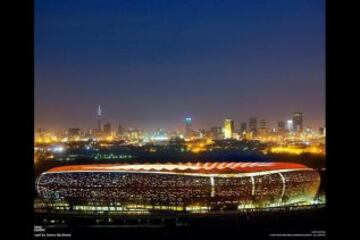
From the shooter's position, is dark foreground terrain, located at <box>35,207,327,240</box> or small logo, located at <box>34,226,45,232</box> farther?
dark foreground terrain, located at <box>35,207,327,240</box>

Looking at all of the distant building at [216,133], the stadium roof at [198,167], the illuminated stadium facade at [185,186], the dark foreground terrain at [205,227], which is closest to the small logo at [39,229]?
the dark foreground terrain at [205,227]

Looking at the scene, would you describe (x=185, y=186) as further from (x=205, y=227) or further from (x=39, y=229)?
(x=39, y=229)

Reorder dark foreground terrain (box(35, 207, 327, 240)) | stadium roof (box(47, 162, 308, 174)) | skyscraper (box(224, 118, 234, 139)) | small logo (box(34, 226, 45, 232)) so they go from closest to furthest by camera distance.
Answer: small logo (box(34, 226, 45, 232)) → dark foreground terrain (box(35, 207, 327, 240)) → skyscraper (box(224, 118, 234, 139)) → stadium roof (box(47, 162, 308, 174))

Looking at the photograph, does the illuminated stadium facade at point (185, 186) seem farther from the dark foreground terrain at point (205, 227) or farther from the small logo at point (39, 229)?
the small logo at point (39, 229)

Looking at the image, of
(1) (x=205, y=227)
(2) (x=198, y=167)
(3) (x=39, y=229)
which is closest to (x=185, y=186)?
(2) (x=198, y=167)

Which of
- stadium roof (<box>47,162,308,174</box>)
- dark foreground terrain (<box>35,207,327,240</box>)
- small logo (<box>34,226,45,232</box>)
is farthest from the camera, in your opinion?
stadium roof (<box>47,162,308,174</box>)

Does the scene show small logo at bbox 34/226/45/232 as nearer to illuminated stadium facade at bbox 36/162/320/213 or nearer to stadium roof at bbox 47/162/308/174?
illuminated stadium facade at bbox 36/162/320/213

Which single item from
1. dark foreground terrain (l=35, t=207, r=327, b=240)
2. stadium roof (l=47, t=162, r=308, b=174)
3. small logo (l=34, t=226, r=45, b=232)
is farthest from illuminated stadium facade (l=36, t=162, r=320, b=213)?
small logo (l=34, t=226, r=45, b=232)
